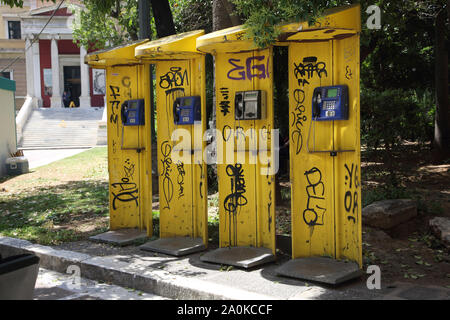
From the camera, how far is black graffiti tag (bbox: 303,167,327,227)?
16.8ft

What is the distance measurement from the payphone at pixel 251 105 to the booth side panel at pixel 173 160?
3.20 feet

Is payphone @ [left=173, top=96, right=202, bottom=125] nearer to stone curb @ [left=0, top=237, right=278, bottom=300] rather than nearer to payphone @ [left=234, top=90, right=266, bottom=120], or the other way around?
payphone @ [left=234, top=90, right=266, bottom=120]

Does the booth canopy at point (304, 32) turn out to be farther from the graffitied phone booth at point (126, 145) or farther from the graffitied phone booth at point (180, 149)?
the graffitied phone booth at point (126, 145)

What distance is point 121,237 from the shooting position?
6.62 metres

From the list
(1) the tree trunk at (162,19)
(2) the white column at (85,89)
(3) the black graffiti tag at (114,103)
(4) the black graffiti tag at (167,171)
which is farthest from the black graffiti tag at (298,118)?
(2) the white column at (85,89)

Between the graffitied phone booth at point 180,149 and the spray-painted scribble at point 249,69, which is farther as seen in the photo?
the graffitied phone booth at point 180,149

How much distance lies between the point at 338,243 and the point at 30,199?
737 cm

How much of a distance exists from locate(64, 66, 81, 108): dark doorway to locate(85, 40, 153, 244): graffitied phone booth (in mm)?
32515

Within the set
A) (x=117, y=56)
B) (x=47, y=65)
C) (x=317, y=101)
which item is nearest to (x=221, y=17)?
(x=117, y=56)

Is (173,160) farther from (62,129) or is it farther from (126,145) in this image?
(62,129)

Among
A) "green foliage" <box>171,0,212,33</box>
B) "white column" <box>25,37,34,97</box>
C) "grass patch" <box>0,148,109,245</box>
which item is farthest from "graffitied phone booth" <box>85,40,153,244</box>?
"white column" <box>25,37,34,97</box>

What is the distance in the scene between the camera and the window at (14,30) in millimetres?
42750
